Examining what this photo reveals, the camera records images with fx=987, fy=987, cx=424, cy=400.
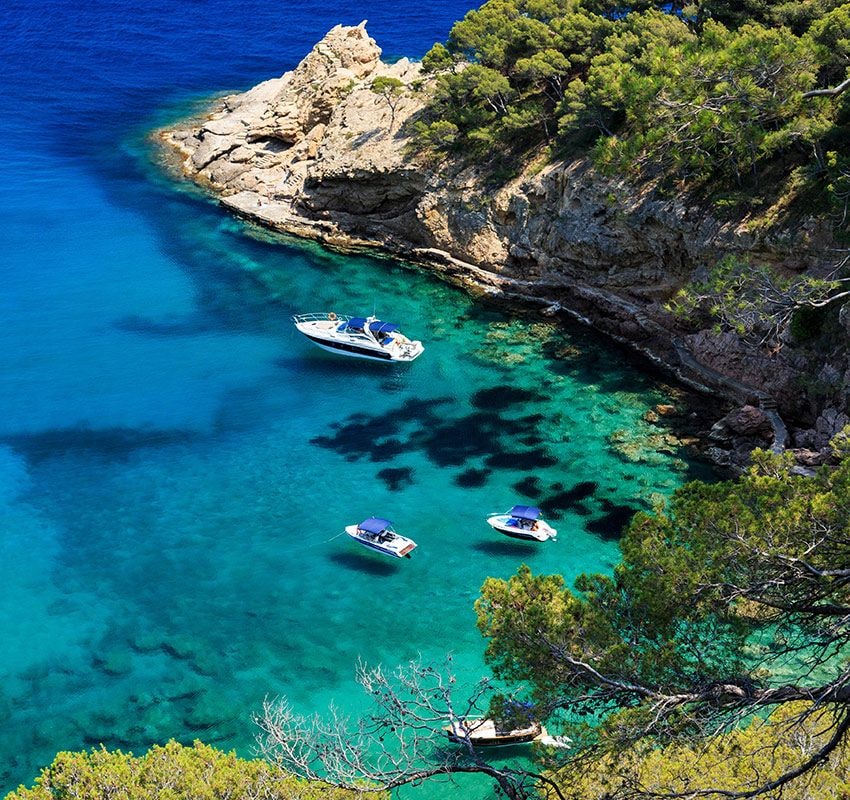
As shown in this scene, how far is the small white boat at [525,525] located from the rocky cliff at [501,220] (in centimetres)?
795

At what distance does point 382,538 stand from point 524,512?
501 centimetres

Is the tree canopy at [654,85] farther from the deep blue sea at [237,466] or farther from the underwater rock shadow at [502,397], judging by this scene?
the underwater rock shadow at [502,397]

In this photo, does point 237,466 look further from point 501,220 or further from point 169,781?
point 169,781

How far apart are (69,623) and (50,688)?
9.27 ft

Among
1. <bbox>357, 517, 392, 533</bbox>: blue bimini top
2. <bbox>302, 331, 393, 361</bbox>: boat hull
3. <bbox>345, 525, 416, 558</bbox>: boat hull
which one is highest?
<bbox>302, 331, 393, 361</bbox>: boat hull

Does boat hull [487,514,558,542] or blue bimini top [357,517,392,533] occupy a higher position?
boat hull [487,514,558,542]

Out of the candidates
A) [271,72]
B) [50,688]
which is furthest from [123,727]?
[271,72]

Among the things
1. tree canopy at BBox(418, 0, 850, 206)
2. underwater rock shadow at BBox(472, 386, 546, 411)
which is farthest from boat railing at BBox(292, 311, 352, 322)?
tree canopy at BBox(418, 0, 850, 206)

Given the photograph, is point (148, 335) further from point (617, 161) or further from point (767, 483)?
point (767, 483)

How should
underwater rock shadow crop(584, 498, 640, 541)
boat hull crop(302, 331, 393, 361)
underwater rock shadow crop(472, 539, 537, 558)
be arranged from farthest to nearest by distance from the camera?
boat hull crop(302, 331, 393, 361), underwater rock shadow crop(584, 498, 640, 541), underwater rock shadow crop(472, 539, 537, 558)

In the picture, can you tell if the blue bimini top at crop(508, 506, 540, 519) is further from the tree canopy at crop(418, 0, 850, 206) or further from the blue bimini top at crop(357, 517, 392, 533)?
the tree canopy at crop(418, 0, 850, 206)

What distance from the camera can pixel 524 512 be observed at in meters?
34.3

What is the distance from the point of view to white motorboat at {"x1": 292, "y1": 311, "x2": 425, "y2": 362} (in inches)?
1806

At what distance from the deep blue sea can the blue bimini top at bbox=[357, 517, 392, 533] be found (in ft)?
3.23
